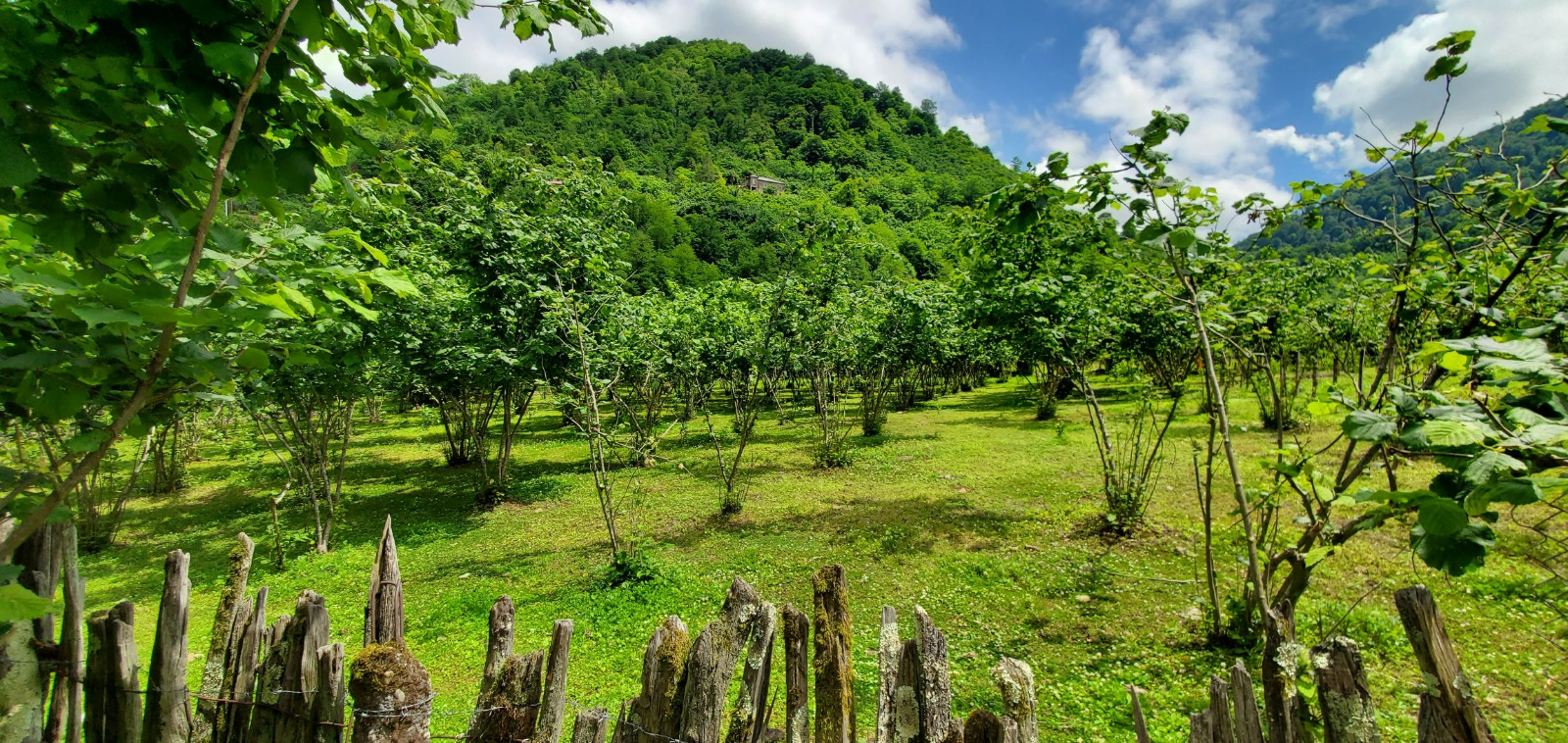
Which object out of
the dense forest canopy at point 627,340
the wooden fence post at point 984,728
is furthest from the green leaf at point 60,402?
the wooden fence post at point 984,728

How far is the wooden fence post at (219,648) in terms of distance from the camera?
2219 millimetres

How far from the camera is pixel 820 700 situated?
2.13 m

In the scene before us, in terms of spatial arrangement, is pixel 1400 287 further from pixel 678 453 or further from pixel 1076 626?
pixel 678 453

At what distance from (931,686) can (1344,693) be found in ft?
3.51

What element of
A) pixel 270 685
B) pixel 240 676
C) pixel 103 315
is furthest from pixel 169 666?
Result: pixel 103 315

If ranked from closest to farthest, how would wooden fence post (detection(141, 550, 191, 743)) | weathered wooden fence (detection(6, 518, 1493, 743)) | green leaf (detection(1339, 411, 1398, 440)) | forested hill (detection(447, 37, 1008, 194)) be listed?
1. green leaf (detection(1339, 411, 1398, 440))
2. weathered wooden fence (detection(6, 518, 1493, 743))
3. wooden fence post (detection(141, 550, 191, 743))
4. forested hill (detection(447, 37, 1008, 194))

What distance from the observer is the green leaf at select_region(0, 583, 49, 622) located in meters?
1.00

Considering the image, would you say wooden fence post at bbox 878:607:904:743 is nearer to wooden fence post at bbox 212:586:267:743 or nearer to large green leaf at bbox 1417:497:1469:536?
large green leaf at bbox 1417:497:1469:536

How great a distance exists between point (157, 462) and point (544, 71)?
328ft

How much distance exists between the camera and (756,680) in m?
2.06

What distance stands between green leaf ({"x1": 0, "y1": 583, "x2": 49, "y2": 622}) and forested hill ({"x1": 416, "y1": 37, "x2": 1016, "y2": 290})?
1079 inches

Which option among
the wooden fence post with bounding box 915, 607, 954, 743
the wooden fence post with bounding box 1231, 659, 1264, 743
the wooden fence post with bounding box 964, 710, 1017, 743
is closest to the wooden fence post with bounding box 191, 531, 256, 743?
the wooden fence post with bounding box 915, 607, 954, 743

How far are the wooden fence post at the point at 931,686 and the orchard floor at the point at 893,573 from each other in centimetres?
199

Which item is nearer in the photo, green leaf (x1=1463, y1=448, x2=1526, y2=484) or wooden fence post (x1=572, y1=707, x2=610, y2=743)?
green leaf (x1=1463, y1=448, x2=1526, y2=484)
